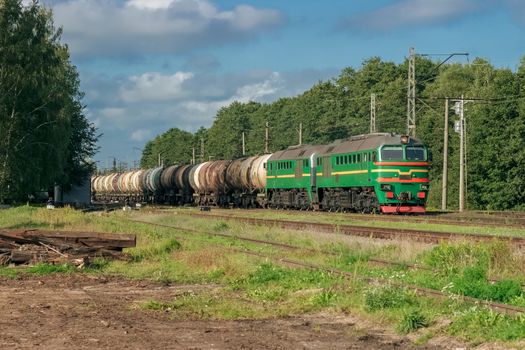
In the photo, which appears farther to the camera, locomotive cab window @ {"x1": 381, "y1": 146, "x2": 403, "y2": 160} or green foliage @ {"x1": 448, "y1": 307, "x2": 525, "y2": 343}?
locomotive cab window @ {"x1": 381, "y1": 146, "x2": 403, "y2": 160}

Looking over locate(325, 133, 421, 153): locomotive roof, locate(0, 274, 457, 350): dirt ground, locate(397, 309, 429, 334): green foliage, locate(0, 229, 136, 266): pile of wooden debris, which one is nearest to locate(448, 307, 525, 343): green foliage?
locate(0, 274, 457, 350): dirt ground

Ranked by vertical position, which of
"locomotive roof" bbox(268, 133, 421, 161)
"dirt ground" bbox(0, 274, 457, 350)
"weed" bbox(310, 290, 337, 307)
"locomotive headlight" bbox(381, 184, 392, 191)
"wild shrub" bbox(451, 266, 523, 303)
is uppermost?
"locomotive roof" bbox(268, 133, 421, 161)

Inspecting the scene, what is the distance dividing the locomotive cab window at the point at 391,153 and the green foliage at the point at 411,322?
27.5 m

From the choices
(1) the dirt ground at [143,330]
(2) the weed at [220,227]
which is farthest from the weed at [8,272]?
(2) the weed at [220,227]

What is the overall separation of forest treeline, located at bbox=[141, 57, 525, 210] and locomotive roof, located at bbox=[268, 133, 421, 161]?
507 cm

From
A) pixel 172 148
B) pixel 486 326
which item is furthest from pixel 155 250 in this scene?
pixel 172 148

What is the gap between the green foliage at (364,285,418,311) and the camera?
1115cm

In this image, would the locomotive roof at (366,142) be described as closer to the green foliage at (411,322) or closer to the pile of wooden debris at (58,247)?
the pile of wooden debris at (58,247)

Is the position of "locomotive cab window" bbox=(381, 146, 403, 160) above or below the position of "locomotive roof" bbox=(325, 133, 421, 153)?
below

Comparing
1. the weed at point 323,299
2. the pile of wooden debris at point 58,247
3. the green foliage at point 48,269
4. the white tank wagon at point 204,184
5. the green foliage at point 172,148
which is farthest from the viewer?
the green foliage at point 172,148

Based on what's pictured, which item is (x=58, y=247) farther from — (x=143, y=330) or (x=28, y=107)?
(x=28, y=107)

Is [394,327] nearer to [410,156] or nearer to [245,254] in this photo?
[245,254]

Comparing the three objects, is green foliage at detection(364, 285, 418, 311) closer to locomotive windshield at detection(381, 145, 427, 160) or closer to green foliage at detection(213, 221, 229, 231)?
green foliage at detection(213, 221, 229, 231)

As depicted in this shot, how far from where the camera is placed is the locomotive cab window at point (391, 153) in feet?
123
